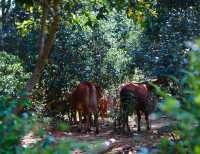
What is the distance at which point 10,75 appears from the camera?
44.5 feet

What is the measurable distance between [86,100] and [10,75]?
2.19 meters

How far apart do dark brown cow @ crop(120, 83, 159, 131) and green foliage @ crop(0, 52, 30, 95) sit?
263 cm

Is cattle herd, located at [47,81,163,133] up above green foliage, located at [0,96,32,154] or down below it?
above

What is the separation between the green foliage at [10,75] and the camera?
13.0m

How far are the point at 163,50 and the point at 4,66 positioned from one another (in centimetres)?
424

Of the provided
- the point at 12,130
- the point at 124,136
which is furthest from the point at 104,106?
the point at 12,130

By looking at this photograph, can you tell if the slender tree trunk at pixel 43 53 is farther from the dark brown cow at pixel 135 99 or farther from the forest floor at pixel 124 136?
the dark brown cow at pixel 135 99

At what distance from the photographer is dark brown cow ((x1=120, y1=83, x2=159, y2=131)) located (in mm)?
13555

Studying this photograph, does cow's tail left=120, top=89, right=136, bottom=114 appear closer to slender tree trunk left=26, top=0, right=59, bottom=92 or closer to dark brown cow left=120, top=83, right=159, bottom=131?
dark brown cow left=120, top=83, right=159, bottom=131

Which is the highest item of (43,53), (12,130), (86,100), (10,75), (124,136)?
(10,75)

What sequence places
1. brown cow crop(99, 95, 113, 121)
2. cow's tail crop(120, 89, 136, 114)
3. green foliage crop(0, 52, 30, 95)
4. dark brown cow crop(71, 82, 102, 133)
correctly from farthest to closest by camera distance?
brown cow crop(99, 95, 113, 121) < dark brown cow crop(71, 82, 102, 133) < cow's tail crop(120, 89, 136, 114) < green foliage crop(0, 52, 30, 95)

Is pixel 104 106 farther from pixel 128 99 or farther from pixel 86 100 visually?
pixel 128 99

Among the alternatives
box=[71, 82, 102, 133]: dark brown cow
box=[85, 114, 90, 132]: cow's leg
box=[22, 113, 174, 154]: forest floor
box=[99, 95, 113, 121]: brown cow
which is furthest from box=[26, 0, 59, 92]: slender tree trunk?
box=[99, 95, 113, 121]: brown cow

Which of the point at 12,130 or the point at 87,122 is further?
the point at 87,122
